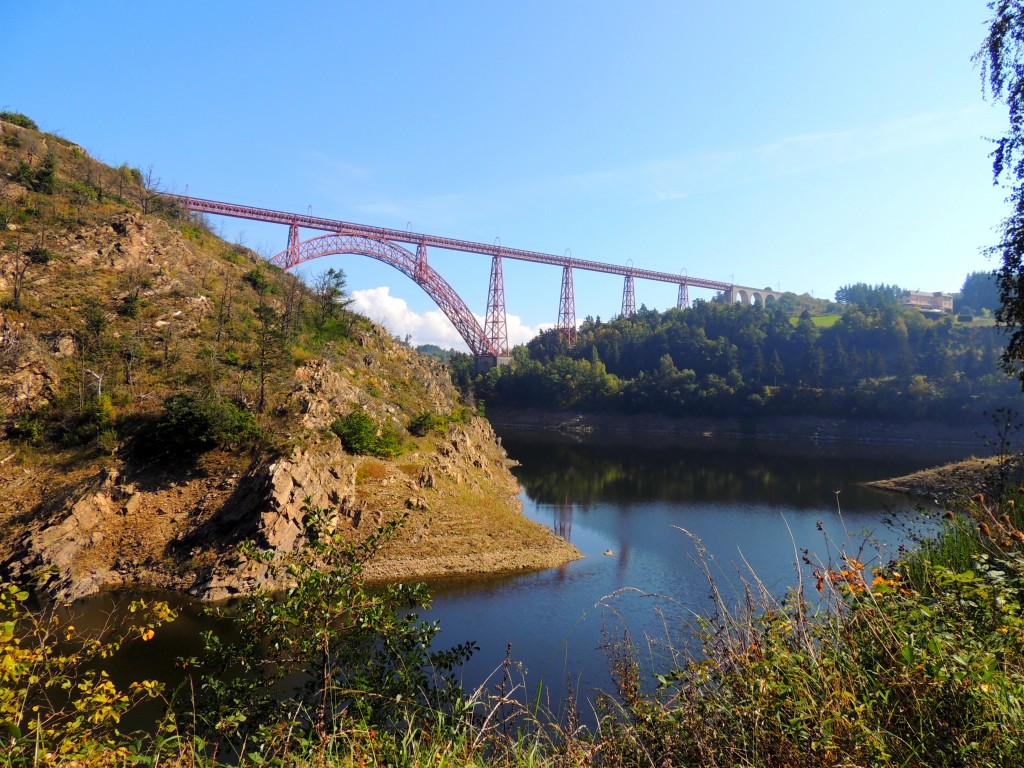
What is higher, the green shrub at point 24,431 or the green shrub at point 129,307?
the green shrub at point 129,307

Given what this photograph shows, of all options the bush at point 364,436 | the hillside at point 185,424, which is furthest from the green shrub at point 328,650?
the bush at point 364,436

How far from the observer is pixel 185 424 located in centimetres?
1712

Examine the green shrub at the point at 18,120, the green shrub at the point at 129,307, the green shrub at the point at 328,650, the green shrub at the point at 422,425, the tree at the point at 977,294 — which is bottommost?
the green shrub at the point at 328,650

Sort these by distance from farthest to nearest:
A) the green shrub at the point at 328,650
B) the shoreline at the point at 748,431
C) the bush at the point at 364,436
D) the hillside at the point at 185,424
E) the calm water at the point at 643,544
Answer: the shoreline at the point at 748,431 < the bush at the point at 364,436 < the hillside at the point at 185,424 < the calm water at the point at 643,544 < the green shrub at the point at 328,650

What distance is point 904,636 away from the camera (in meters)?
2.88

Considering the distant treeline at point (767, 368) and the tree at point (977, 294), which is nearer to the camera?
the distant treeline at point (767, 368)

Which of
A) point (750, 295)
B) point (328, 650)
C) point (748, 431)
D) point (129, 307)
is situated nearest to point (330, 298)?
point (129, 307)

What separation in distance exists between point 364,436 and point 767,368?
5645 cm

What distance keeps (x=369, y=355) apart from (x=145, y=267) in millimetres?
9046

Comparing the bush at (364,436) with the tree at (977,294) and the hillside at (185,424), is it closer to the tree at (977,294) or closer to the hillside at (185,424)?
the hillside at (185,424)

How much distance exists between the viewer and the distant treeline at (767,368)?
54.9 m

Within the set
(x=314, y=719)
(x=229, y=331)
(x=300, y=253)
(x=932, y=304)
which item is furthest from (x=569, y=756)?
(x=932, y=304)

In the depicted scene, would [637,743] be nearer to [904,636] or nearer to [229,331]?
[904,636]

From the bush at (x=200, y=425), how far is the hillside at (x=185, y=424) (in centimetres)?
5
